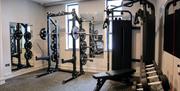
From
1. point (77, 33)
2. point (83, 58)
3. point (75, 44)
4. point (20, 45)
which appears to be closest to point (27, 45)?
point (20, 45)

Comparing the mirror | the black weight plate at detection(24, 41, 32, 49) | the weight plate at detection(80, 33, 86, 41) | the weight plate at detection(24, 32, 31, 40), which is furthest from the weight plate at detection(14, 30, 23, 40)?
the weight plate at detection(80, 33, 86, 41)

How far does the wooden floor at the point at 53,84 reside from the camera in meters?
4.17

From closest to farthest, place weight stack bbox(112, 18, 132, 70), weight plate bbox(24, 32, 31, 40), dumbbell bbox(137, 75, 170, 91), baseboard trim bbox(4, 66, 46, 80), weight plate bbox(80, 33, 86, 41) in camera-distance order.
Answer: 1. dumbbell bbox(137, 75, 170, 91)
2. weight stack bbox(112, 18, 132, 70)
3. baseboard trim bbox(4, 66, 46, 80)
4. weight plate bbox(80, 33, 86, 41)
5. weight plate bbox(24, 32, 31, 40)

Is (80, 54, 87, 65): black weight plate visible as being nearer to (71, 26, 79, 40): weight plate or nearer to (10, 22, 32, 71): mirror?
(71, 26, 79, 40): weight plate

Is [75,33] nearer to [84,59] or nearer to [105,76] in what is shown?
[84,59]

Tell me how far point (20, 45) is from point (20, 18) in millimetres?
957

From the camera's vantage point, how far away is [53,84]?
4.59m

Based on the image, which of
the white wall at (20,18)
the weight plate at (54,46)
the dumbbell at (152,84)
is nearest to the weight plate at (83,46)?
the weight plate at (54,46)

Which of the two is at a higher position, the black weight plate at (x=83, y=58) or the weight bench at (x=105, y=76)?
the black weight plate at (x=83, y=58)

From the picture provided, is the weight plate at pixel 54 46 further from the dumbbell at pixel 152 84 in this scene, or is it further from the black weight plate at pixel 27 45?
the dumbbell at pixel 152 84

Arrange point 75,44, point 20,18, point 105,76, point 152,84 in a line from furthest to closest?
1. point 20,18
2. point 75,44
3. point 105,76
4. point 152,84

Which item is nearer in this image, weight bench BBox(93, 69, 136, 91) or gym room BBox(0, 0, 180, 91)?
weight bench BBox(93, 69, 136, 91)

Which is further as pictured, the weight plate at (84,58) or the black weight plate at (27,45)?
the black weight plate at (27,45)

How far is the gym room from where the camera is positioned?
14.2ft
